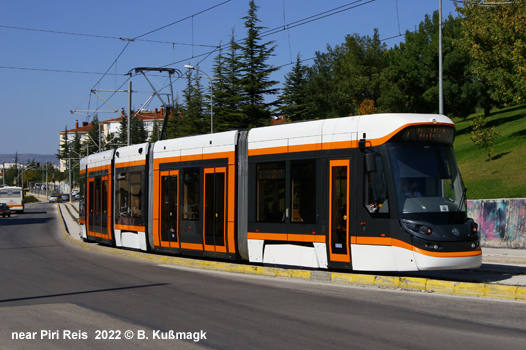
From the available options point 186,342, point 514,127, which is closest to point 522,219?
point 186,342

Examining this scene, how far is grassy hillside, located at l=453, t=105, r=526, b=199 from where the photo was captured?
31.2m

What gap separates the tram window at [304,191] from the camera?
42.7ft

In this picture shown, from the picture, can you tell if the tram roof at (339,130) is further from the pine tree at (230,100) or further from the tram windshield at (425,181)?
the pine tree at (230,100)

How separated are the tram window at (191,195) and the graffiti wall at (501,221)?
426 inches

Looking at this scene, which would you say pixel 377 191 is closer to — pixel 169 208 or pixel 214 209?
pixel 214 209

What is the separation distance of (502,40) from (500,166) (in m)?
7.83

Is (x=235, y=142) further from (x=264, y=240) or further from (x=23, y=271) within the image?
(x=23, y=271)

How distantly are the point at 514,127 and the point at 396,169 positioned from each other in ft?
153

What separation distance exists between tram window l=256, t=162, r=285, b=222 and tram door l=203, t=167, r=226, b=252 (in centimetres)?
139

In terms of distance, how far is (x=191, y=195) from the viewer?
663 inches

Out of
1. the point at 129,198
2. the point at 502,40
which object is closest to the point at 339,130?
the point at 129,198

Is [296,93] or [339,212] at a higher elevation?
[296,93]

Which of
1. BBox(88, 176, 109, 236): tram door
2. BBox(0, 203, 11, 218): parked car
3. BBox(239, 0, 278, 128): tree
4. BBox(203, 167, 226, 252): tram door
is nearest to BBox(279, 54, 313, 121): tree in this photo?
BBox(239, 0, 278, 128): tree

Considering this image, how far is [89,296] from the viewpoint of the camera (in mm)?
10914
